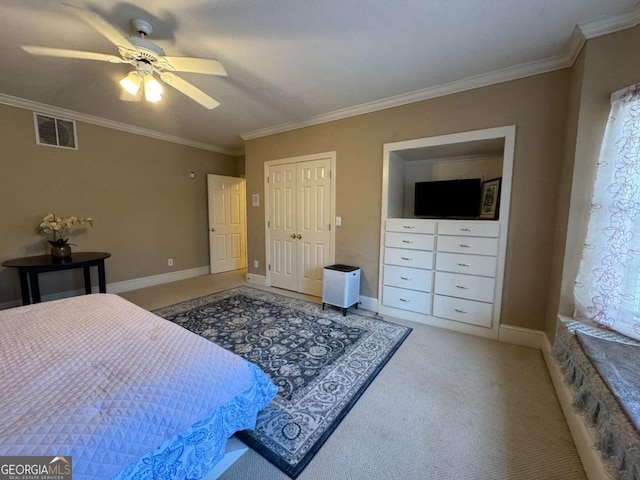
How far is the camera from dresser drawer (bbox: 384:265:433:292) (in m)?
2.91

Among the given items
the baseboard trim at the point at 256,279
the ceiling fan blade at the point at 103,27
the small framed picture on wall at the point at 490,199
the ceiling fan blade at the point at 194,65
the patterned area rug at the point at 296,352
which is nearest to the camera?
the patterned area rug at the point at 296,352

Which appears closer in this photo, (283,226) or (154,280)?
(283,226)

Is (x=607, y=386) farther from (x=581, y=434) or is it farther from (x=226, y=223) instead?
(x=226, y=223)

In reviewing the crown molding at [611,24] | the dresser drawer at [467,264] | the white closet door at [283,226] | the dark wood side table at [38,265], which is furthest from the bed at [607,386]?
the dark wood side table at [38,265]

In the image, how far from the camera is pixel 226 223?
5.32 meters

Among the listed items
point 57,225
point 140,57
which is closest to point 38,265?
point 57,225

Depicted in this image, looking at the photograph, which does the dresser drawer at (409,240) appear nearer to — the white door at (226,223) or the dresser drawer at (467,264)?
the dresser drawer at (467,264)

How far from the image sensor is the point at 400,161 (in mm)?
3344

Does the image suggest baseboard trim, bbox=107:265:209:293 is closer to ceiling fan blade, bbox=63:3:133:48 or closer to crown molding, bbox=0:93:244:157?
crown molding, bbox=0:93:244:157

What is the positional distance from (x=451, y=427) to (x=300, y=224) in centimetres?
291

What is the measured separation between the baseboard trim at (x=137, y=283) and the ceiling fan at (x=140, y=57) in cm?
302

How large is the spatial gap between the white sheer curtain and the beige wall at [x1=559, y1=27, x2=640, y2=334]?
12 cm

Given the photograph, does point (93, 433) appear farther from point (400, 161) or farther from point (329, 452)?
point (400, 161)

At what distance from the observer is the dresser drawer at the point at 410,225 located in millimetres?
2836
